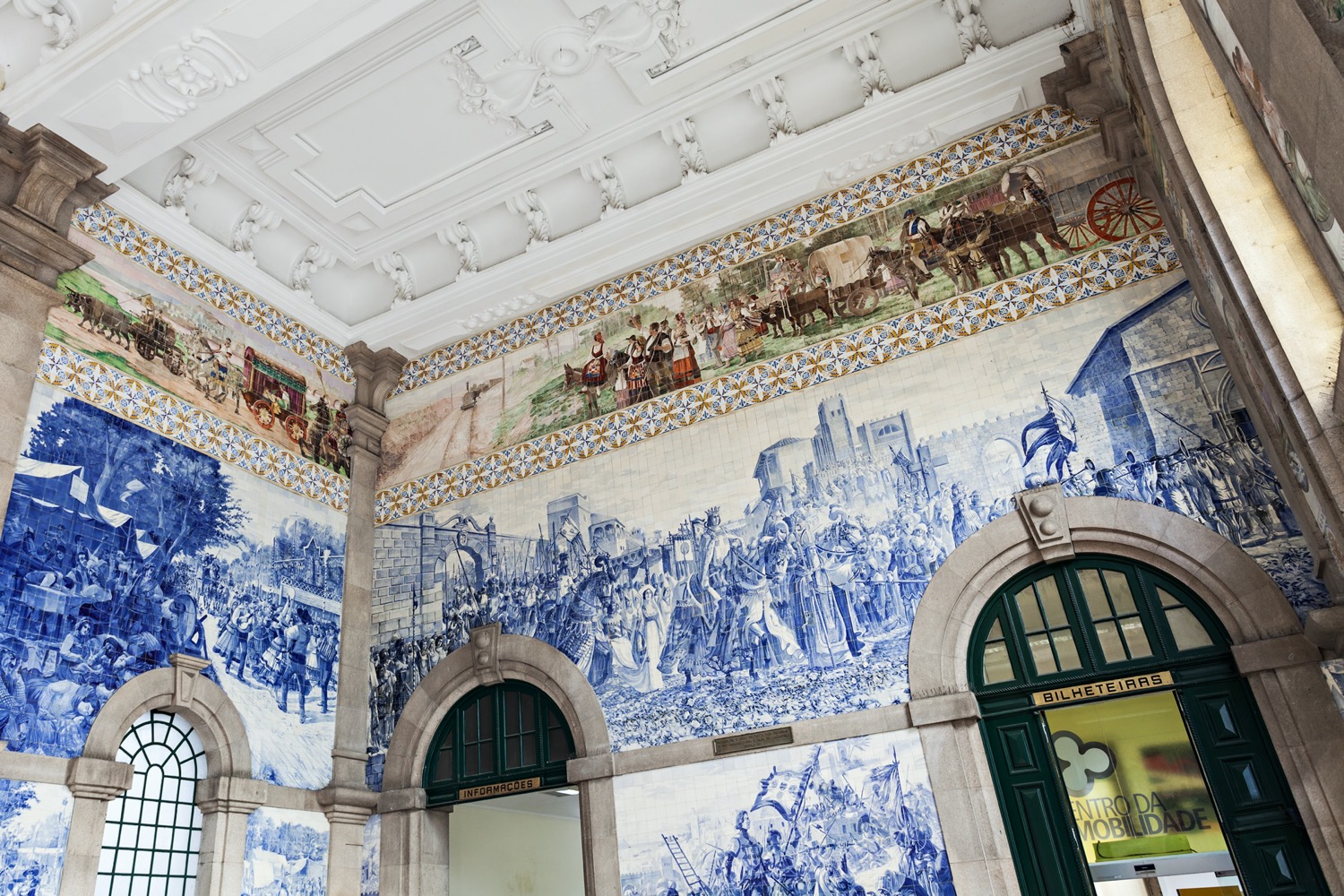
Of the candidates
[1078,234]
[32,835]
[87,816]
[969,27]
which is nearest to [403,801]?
[87,816]

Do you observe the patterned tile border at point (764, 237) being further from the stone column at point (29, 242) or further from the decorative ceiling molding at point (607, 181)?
the stone column at point (29, 242)

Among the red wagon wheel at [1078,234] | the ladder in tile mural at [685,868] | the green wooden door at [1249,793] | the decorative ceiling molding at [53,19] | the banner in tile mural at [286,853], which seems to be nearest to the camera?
the green wooden door at [1249,793]

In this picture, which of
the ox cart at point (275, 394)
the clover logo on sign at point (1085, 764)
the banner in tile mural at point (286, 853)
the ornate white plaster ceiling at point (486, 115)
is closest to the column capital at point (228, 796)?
the banner in tile mural at point (286, 853)

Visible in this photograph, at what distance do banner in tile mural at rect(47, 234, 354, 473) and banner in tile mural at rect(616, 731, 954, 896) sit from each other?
498cm

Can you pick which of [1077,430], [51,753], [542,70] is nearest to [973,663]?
[1077,430]

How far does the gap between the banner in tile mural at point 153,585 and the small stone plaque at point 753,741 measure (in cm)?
376

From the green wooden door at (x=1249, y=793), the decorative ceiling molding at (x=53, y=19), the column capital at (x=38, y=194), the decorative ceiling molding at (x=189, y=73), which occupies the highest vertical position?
the decorative ceiling molding at (x=53, y=19)

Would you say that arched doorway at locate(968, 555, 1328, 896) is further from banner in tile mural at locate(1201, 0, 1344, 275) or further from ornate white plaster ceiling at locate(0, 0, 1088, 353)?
ornate white plaster ceiling at locate(0, 0, 1088, 353)

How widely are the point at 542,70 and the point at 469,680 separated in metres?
5.44

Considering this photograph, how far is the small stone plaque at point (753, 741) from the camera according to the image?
738cm

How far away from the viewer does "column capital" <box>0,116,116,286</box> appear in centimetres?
748

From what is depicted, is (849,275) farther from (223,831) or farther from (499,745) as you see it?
(223,831)

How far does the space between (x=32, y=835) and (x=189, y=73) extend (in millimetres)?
5521

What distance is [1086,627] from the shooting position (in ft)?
22.6
